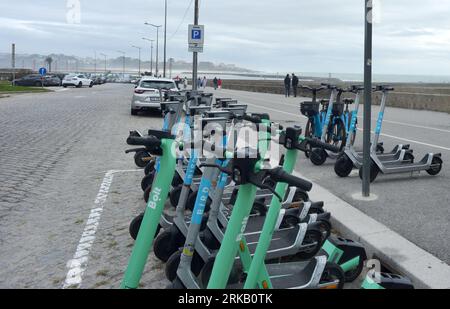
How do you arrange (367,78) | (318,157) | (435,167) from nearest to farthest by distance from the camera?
(367,78), (435,167), (318,157)

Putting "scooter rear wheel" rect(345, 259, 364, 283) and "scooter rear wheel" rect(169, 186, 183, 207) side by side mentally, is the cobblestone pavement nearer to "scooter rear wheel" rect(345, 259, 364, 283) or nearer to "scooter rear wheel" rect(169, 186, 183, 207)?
"scooter rear wheel" rect(169, 186, 183, 207)

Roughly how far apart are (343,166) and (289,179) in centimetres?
533

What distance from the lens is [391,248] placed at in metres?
4.31

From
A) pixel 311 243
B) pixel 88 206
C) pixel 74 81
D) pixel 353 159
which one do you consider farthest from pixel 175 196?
pixel 74 81

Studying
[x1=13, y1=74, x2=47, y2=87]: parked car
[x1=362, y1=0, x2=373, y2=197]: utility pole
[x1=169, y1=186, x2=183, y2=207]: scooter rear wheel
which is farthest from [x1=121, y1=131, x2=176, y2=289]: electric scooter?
[x1=13, y1=74, x2=47, y2=87]: parked car

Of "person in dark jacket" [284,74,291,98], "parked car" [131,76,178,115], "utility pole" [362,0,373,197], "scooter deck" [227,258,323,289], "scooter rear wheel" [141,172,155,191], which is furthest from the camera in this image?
"person in dark jacket" [284,74,291,98]

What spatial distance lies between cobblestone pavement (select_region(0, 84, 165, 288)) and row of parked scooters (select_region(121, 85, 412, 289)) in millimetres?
845

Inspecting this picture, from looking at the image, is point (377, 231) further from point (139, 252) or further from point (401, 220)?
point (139, 252)

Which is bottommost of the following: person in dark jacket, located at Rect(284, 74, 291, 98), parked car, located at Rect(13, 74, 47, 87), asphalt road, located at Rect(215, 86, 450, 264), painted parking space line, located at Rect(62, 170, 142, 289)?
painted parking space line, located at Rect(62, 170, 142, 289)

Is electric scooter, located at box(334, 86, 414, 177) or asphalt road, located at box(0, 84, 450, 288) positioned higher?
electric scooter, located at box(334, 86, 414, 177)

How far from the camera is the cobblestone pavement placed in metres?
4.31

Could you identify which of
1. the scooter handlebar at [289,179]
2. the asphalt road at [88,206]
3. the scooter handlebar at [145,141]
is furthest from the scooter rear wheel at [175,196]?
the scooter handlebar at [289,179]

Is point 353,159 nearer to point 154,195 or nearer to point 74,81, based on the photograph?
point 154,195

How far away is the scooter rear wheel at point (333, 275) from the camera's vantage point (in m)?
3.66
